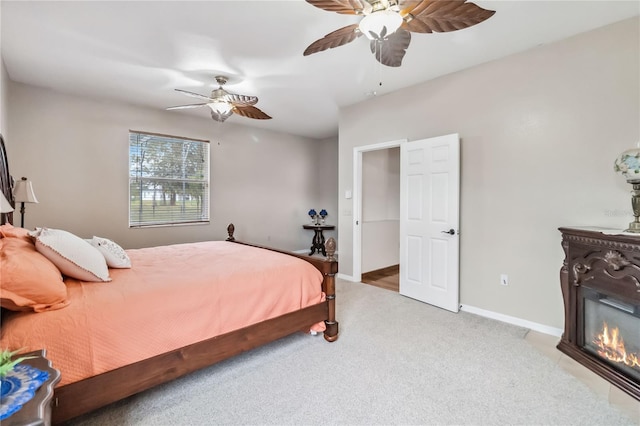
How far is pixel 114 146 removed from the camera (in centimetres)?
418

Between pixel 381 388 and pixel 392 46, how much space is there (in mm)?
2360

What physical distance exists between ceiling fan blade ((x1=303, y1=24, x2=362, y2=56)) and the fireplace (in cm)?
224

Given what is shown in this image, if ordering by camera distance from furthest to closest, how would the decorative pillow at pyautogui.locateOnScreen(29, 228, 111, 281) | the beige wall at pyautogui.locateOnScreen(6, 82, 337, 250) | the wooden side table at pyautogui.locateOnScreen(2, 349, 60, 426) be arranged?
the beige wall at pyautogui.locateOnScreen(6, 82, 337, 250) < the decorative pillow at pyautogui.locateOnScreen(29, 228, 111, 281) < the wooden side table at pyautogui.locateOnScreen(2, 349, 60, 426)

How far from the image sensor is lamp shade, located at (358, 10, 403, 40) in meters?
1.77

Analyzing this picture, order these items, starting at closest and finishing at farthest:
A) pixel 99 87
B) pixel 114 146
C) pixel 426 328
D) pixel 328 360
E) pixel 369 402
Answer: pixel 369 402 → pixel 328 360 → pixel 426 328 → pixel 99 87 → pixel 114 146

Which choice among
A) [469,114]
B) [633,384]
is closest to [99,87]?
[469,114]

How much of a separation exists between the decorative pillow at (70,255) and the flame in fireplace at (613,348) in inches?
139

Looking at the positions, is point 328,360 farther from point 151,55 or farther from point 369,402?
point 151,55

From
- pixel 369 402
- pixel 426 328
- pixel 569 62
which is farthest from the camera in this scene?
pixel 426 328

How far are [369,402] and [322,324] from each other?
88 cm

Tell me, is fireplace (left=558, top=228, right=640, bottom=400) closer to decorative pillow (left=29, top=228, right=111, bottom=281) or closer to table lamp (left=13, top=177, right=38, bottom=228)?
decorative pillow (left=29, top=228, right=111, bottom=281)

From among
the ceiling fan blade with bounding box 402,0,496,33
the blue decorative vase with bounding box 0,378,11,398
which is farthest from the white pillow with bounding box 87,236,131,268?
the ceiling fan blade with bounding box 402,0,496,33

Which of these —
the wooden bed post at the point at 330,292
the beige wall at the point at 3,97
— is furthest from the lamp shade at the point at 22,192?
the wooden bed post at the point at 330,292

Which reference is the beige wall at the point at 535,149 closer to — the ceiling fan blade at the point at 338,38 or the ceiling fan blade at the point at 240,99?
the ceiling fan blade at the point at 338,38
